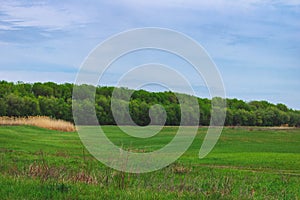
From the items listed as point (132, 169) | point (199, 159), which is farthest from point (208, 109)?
point (132, 169)

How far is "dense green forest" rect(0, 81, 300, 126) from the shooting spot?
203 feet

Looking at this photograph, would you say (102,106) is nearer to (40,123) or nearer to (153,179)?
(40,123)

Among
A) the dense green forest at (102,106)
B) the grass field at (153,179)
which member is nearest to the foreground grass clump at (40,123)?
the dense green forest at (102,106)

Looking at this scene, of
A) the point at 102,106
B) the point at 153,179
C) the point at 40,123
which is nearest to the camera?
the point at 153,179

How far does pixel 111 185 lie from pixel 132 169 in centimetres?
593

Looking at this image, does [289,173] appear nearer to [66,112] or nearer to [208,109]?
[66,112]

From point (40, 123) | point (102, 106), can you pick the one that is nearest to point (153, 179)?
point (40, 123)

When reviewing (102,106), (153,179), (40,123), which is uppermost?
(102,106)

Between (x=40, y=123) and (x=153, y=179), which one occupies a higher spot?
(x=40, y=123)

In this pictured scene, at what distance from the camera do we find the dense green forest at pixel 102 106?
203 ft

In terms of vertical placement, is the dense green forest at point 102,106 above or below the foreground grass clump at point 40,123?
above

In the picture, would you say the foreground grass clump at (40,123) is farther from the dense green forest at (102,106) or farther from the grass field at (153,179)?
the grass field at (153,179)

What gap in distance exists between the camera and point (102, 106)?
68.4 meters

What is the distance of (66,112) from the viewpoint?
65.8m
